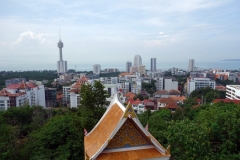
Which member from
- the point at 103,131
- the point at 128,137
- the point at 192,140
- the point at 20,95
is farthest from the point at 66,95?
the point at 192,140

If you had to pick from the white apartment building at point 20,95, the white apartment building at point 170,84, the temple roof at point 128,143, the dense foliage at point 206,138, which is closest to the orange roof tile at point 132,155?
the temple roof at point 128,143

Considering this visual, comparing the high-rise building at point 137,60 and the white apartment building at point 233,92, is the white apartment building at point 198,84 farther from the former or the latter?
the high-rise building at point 137,60

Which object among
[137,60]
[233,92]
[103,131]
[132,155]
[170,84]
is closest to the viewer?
[132,155]

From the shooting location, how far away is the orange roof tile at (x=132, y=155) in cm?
845

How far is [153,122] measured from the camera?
18.2m

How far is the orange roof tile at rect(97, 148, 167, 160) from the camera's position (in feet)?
27.7

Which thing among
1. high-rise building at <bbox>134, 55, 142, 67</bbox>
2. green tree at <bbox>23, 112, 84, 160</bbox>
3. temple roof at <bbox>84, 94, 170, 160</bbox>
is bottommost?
green tree at <bbox>23, 112, 84, 160</bbox>

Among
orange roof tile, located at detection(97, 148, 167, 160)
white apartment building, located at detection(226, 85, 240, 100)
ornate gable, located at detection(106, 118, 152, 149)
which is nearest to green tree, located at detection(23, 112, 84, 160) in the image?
orange roof tile, located at detection(97, 148, 167, 160)

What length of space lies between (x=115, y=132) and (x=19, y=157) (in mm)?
8149

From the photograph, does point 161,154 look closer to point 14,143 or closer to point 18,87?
point 14,143

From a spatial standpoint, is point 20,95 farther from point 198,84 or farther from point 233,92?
point 198,84

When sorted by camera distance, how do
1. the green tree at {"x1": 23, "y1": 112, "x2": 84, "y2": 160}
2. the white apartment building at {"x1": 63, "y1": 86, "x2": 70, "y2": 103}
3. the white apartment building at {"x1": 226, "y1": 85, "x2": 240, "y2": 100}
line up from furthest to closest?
the white apartment building at {"x1": 63, "y1": 86, "x2": 70, "y2": 103}, the white apartment building at {"x1": 226, "y1": 85, "x2": 240, "y2": 100}, the green tree at {"x1": 23, "y1": 112, "x2": 84, "y2": 160}

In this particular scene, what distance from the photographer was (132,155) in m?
8.56

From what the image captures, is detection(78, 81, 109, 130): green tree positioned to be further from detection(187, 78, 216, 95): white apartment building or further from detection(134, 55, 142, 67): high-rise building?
detection(134, 55, 142, 67): high-rise building
